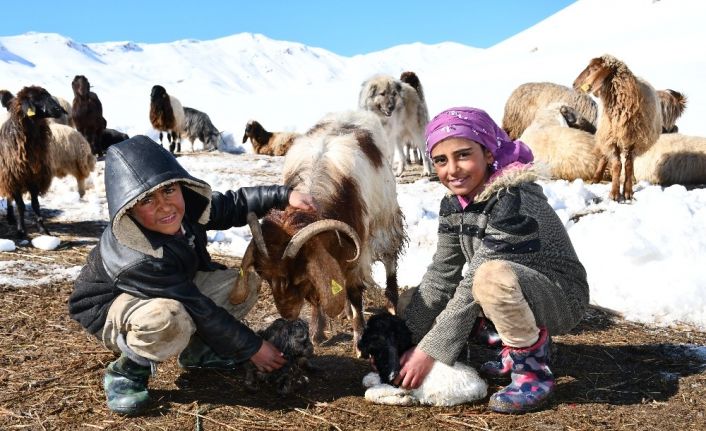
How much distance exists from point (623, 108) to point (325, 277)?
551 centimetres

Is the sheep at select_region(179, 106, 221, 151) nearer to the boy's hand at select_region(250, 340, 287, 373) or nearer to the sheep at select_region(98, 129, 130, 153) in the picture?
the sheep at select_region(98, 129, 130, 153)

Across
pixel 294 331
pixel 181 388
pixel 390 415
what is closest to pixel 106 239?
pixel 181 388

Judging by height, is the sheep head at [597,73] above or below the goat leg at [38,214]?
above

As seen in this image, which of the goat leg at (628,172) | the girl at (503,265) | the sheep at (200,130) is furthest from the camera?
the sheep at (200,130)

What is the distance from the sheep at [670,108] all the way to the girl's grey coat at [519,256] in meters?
9.45

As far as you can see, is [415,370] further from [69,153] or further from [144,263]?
[69,153]

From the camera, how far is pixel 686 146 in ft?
30.1

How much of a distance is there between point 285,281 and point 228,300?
0.34 meters

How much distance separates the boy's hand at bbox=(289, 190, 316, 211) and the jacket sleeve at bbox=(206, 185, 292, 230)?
0.06 meters

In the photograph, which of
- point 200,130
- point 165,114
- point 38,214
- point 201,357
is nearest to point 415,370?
point 201,357

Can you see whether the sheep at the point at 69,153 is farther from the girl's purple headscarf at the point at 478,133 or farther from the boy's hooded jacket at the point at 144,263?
the girl's purple headscarf at the point at 478,133

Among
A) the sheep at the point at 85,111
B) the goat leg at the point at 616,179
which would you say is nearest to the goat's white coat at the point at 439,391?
the goat leg at the point at 616,179

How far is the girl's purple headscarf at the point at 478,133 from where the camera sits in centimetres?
308

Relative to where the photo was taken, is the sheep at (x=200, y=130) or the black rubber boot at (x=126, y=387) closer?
the black rubber boot at (x=126, y=387)
